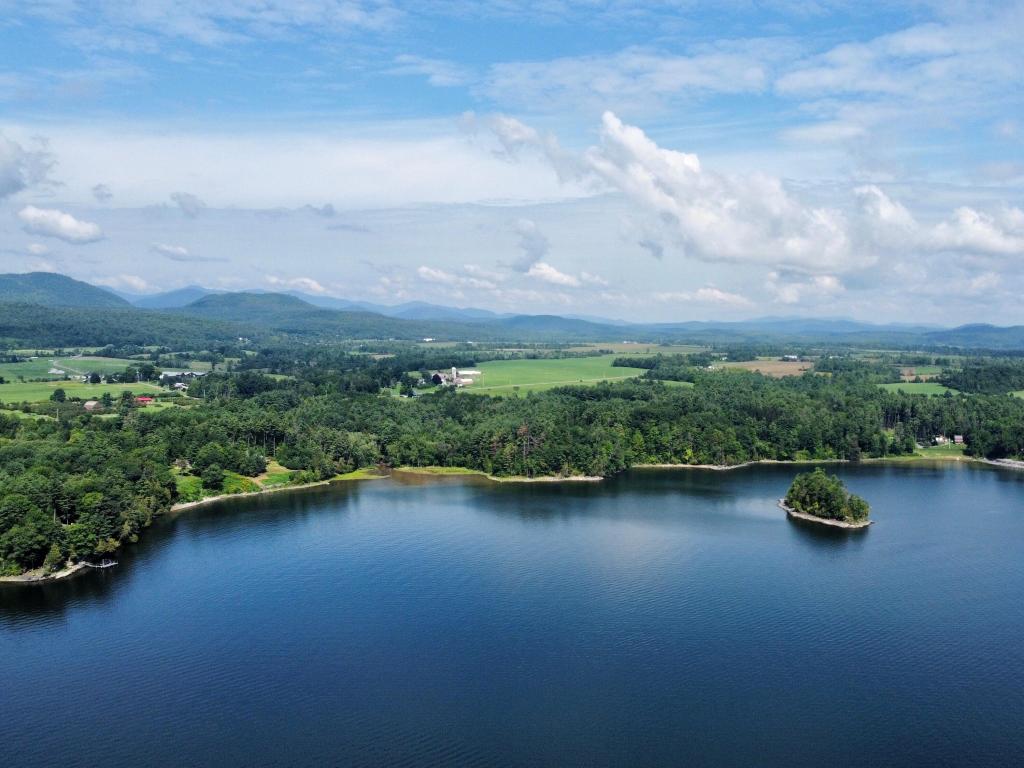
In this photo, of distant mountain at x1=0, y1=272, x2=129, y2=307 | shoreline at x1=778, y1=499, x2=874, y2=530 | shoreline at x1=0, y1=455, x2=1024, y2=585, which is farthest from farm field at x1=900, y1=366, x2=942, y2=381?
distant mountain at x1=0, y1=272, x2=129, y2=307

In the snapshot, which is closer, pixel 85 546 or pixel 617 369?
pixel 85 546

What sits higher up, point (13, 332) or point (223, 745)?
point (13, 332)

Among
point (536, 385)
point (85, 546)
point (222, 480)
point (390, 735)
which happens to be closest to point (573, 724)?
point (390, 735)

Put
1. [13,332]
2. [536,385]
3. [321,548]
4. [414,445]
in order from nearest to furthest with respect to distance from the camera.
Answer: [321,548], [414,445], [536,385], [13,332]

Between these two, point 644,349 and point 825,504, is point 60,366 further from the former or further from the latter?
point 644,349

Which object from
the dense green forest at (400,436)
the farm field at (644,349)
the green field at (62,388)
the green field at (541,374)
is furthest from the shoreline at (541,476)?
the farm field at (644,349)

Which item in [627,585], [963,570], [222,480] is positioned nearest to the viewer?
[627,585]

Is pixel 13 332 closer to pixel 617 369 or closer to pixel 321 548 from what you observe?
pixel 617 369
